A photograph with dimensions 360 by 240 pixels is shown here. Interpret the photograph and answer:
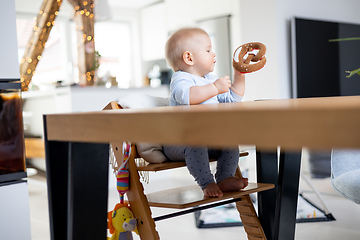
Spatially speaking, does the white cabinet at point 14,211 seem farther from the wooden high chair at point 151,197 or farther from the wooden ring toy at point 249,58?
the wooden ring toy at point 249,58

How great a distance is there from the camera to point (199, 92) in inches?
45.3

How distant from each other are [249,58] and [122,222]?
0.65 meters

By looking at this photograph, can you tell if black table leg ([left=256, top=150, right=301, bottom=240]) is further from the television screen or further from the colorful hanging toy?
the television screen

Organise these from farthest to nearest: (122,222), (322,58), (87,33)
Result: (87,33), (322,58), (122,222)

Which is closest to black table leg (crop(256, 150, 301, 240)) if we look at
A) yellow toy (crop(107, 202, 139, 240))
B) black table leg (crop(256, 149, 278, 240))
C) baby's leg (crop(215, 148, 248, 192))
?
black table leg (crop(256, 149, 278, 240))

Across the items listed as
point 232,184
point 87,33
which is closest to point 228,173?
point 232,184

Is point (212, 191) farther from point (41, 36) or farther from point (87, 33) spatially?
point (41, 36)

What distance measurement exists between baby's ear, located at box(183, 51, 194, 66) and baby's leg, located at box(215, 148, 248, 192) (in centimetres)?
33

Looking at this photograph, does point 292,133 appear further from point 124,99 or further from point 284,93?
point 284,93

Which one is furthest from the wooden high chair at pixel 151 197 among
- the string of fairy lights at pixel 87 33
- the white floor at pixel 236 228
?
the string of fairy lights at pixel 87 33

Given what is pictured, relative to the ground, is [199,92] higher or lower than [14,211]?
higher

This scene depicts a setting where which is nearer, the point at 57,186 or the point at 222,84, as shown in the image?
the point at 57,186

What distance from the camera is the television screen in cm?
353

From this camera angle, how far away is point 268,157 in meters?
1.38
